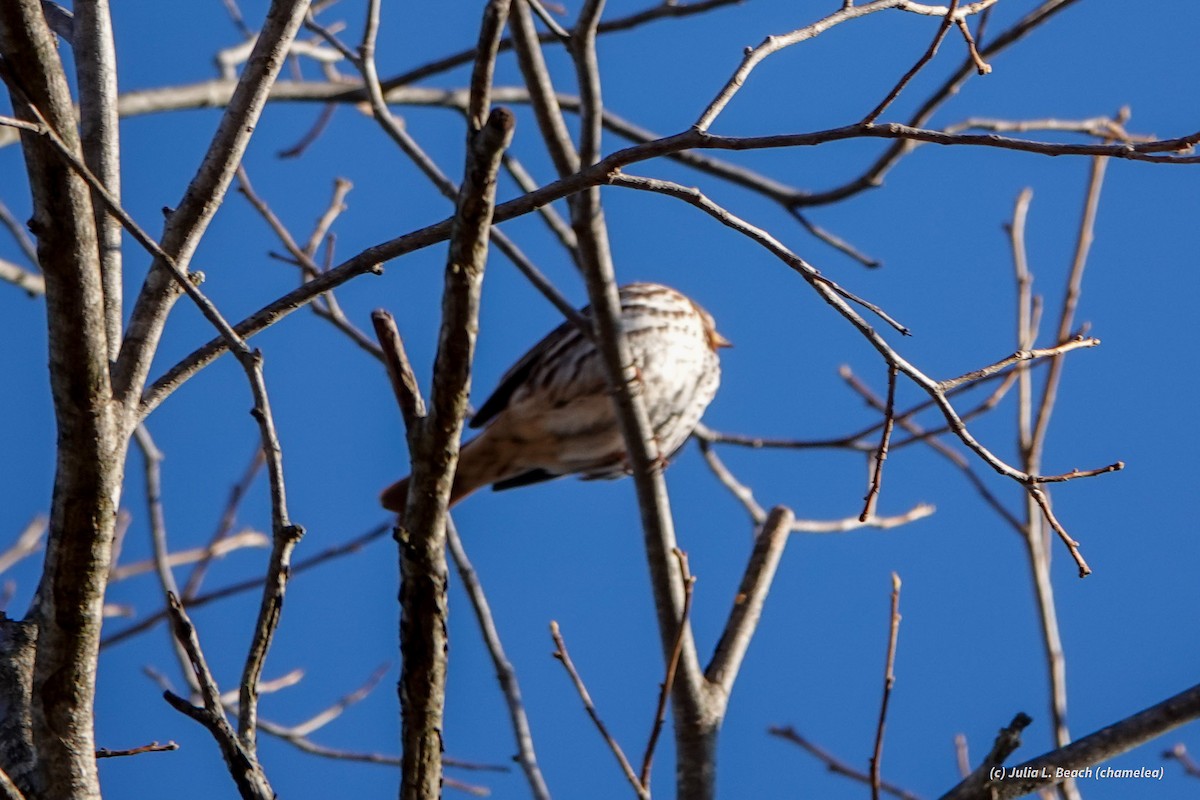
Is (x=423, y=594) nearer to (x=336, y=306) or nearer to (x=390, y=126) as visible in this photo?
(x=390, y=126)

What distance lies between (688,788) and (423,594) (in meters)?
1.91

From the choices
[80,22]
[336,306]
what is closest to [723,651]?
[336,306]

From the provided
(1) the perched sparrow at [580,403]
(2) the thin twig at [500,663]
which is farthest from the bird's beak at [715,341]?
(2) the thin twig at [500,663]

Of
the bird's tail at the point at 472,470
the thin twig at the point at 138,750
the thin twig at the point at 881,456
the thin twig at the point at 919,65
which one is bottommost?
the thin twig at the point at 138,750

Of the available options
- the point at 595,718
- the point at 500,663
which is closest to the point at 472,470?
the point at 500,663

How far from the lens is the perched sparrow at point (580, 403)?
6.39 metres

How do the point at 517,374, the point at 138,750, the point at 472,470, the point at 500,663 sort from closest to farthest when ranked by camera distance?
1. the point at 138,750
2. the point at 500,663
3. the point at 472,470
4. the point at 517,374

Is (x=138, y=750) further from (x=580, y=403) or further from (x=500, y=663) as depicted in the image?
(x=580, y=403)

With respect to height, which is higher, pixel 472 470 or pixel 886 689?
pixel 472 470

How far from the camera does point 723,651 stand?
179 inches

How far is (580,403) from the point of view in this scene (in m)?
6.46

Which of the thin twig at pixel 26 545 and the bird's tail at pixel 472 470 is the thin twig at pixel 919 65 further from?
the thin twig at pixel 26 545

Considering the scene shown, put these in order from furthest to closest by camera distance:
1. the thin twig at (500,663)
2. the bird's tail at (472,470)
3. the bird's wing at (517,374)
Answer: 1. the bird's wing at (517,374)
2. the bird's tail at (472,470)
3. the thin twig at (500,663)

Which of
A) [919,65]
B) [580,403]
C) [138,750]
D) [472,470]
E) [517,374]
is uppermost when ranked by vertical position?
[517,374]
